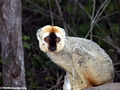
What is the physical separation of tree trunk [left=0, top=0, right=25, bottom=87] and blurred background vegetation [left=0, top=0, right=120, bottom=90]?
1659 millimetres

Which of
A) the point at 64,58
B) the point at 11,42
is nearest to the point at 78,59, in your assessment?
the point at 64,58

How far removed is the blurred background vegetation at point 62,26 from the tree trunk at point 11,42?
1.66m

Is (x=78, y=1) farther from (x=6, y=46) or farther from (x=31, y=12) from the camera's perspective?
(x=6, y=46)

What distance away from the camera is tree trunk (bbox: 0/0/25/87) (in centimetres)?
859

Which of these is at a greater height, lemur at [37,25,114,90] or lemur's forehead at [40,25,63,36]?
lemur's forehead at [40,25,63,36]

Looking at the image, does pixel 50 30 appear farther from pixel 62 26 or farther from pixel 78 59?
pixel 62 26

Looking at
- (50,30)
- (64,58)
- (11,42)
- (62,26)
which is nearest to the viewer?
(50,30)

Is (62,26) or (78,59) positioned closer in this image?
(78,59)

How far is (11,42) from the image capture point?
8602 millimetres

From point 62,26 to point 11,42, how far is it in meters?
3.91

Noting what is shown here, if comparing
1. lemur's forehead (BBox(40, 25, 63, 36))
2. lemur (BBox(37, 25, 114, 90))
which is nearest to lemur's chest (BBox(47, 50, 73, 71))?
lemur (BBox(37, 25, 114, 90))

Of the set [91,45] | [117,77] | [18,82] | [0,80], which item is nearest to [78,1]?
[117,77]

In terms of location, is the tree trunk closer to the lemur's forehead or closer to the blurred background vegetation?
the blurred background vegetation

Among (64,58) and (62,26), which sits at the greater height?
(62,26)
